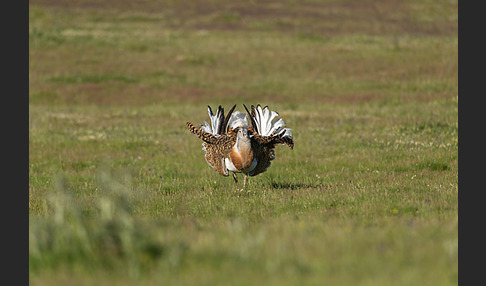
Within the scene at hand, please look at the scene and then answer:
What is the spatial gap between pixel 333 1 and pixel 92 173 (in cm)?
9672

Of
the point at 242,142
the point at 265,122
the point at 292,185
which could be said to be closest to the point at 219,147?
the point at 242,142

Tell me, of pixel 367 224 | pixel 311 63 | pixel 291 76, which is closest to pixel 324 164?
pixel 367 224

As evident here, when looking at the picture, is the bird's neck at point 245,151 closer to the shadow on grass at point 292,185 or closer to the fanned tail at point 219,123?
the shadow on grass at point 292,185

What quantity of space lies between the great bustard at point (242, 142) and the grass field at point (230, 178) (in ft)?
1.77

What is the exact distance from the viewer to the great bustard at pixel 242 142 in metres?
10.6

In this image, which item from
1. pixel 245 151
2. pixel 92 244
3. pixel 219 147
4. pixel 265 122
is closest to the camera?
pixel 92 244

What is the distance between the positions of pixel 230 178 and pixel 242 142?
3072 millimetres

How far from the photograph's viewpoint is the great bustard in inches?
418

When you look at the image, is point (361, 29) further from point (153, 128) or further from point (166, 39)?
point (153, 128)

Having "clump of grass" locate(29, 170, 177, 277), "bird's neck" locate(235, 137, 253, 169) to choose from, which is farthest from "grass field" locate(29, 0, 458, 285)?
"bird's neck" locate(235, 137, 253, 169)

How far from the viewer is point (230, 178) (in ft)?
44.4

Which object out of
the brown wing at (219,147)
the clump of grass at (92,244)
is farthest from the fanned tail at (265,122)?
the clump of grass at (92,244)

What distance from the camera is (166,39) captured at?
Answer: 57.3 metres

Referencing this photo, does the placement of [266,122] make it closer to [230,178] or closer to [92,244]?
[230,178]
